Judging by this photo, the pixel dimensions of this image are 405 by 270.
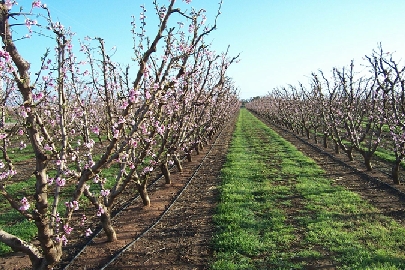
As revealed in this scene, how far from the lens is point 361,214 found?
25.6 ft

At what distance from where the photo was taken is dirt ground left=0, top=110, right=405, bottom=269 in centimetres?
613

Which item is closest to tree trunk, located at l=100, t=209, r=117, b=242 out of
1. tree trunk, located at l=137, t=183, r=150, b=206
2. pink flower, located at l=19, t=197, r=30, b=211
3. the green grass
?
tree trunk, located at l=137, t=183, r=150, b=206

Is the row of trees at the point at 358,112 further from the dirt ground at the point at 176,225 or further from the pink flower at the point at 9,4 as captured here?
the pink flower at the point at 9,4

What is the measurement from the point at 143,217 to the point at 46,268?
3.81m

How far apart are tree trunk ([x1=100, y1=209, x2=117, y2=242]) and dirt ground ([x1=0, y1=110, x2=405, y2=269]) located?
0.13 m

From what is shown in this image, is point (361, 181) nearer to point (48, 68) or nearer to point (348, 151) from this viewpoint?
point (348, 151)

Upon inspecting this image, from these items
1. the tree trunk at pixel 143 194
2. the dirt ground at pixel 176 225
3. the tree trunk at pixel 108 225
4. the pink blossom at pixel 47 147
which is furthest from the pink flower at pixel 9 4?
the tree trunk at pixel 143 194

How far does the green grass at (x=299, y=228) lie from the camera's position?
5.81m

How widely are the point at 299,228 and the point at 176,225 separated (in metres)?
2.72

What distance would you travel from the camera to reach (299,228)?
7.21m

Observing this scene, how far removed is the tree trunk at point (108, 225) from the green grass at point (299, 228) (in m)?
2.09

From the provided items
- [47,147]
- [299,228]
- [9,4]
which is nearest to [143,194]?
[299,228]

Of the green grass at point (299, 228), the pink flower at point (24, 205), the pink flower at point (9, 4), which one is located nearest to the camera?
the pink flower at point (9, 4)

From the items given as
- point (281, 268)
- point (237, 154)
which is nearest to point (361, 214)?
point (281, 268)
